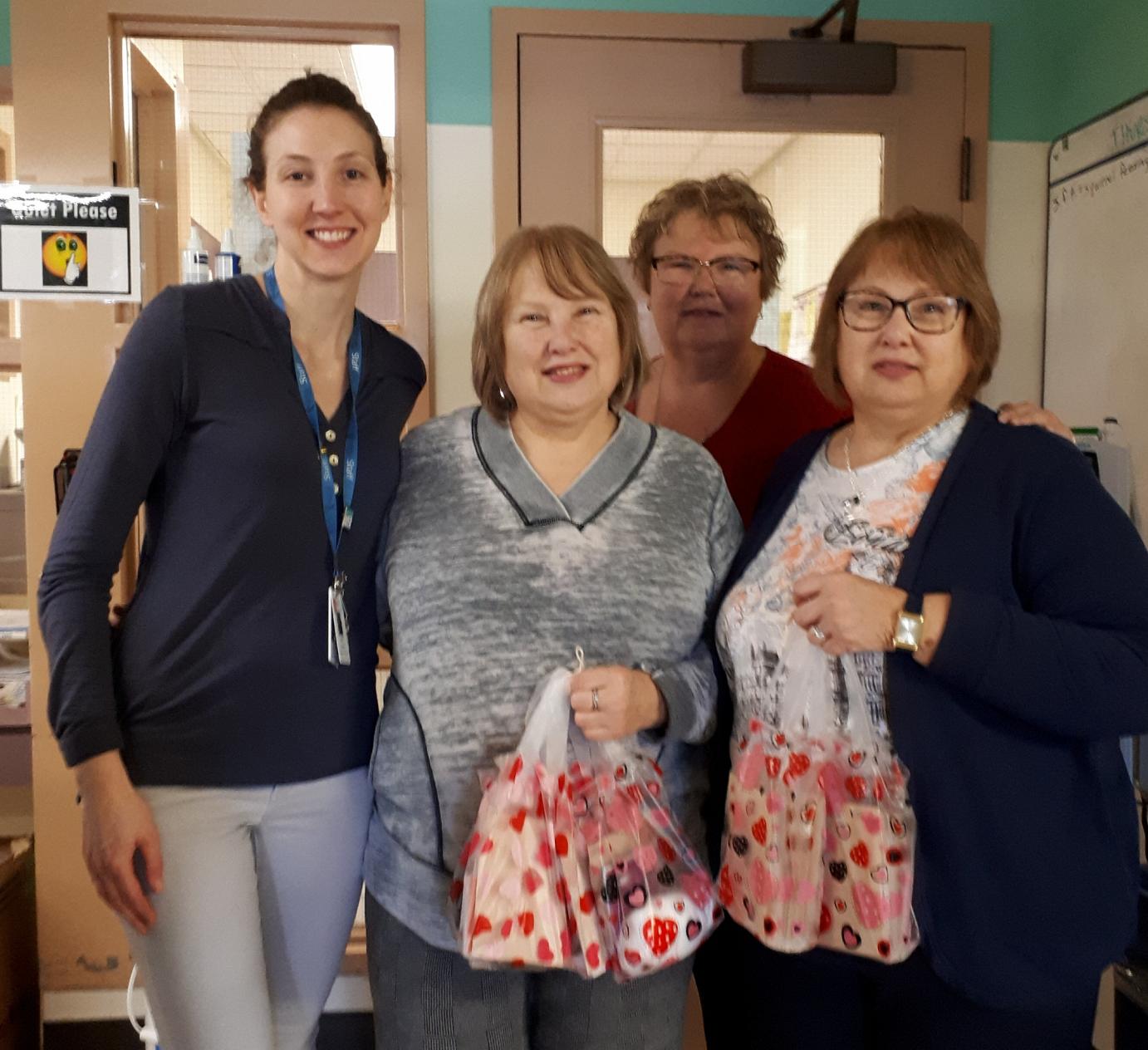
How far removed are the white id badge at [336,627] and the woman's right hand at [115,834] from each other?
0.96 ft

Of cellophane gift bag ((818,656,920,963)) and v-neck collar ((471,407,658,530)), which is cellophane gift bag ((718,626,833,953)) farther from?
v-neck collar ((471,407,658,530))

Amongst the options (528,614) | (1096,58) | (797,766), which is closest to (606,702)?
(528,614)

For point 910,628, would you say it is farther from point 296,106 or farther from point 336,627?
point 296,106

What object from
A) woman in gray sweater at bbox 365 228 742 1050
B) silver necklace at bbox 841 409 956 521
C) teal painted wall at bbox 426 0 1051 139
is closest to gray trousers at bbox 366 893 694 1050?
woman in gray sweater at bbox 365 228 742 1050

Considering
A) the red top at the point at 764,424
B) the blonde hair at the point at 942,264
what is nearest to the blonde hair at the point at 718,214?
the red top at the point at 764,424

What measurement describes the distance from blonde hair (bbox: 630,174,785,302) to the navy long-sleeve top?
787mm

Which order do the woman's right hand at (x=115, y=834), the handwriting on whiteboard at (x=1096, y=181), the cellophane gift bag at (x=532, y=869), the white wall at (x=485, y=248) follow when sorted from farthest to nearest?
the white wall at (x=485, y=248) < the handwriting on whiteboard at (x=1096, y=181) < the woman's right hand at (x=115, y=834) < the cellophane gift bag at (x=532, y=869)

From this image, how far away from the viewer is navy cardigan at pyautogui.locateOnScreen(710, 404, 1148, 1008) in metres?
1.06

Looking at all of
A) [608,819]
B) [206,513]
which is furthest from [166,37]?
[608,819]

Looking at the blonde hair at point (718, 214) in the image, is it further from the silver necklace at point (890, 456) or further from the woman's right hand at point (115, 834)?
the woman's right hand at point (115, 834)

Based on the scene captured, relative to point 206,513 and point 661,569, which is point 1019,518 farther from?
point 206,513

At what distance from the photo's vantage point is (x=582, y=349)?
127 centimetres

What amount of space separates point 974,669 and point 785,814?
295mm

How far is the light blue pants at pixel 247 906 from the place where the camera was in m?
1.23
